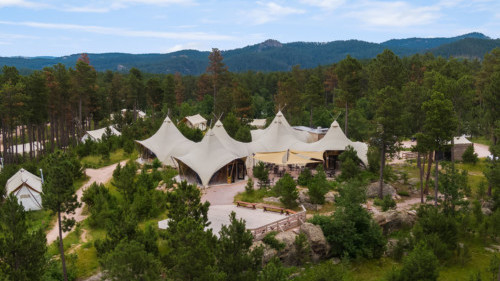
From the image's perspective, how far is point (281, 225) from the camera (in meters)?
20.4

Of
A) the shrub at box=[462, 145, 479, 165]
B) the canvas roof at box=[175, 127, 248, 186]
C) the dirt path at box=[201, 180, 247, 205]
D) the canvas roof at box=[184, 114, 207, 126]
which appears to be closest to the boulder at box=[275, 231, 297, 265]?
the dirt path at box=[201, 180, 247, 205]

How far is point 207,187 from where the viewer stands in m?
29.2

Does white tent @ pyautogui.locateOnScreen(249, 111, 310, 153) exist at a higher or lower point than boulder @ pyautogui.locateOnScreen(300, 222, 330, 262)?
higher

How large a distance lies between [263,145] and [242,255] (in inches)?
941

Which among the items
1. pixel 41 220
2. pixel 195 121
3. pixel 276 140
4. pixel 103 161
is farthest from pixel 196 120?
pixel 41 220

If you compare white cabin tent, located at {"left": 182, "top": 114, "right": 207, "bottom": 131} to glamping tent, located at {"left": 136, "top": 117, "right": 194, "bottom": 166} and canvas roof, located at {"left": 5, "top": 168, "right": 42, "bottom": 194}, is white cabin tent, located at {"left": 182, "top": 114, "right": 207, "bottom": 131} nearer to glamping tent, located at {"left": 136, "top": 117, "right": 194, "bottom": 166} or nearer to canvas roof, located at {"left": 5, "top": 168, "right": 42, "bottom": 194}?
glamping tent, located at {"left": 136, "top": 117, "right": 194, "bottom": 166}

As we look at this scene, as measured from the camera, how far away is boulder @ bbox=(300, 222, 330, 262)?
63.6 feet

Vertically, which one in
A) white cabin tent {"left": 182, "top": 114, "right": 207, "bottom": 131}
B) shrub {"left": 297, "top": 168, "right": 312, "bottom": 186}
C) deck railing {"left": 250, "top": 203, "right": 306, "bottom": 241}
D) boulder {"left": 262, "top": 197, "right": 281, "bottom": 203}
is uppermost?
white cabin tent {"left": 182, "top": 114, "right": 207, "bottom": 131}

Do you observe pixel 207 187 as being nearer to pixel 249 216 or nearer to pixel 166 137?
pixel 249 216

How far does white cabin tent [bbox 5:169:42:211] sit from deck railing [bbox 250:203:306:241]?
679 inches

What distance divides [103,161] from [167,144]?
7343 millimetres

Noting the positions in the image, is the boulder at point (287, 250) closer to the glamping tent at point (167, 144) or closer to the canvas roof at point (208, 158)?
the canvas roof at point (208, 158)

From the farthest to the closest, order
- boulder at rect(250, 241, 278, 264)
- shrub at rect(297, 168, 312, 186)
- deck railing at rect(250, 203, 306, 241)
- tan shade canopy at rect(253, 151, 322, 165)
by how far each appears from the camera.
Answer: tan shade canopy at rect(253, 151, 322, 165) → shrub at rect(297, 168, 312, 186) → deck railing at rect(250, 203, 306, 241) → boulder at rect(250, 241, 278, 264)

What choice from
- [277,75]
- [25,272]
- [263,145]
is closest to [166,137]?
[263,145]
